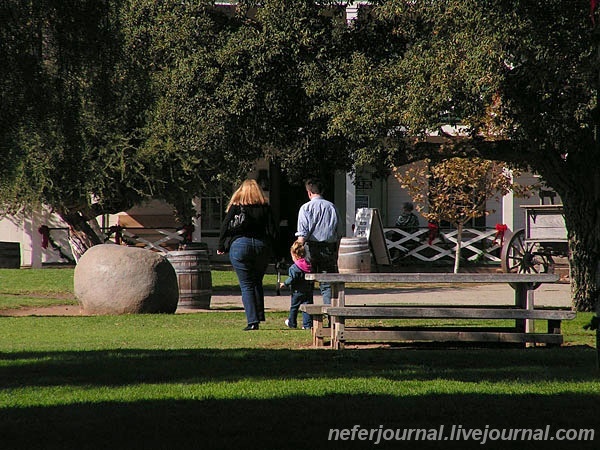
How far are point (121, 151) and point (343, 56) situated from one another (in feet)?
21.8

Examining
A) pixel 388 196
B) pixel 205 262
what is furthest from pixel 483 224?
pixel 205 262

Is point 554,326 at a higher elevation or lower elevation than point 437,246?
lower

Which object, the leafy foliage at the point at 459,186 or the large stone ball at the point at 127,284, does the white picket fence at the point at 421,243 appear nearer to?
the leafy foliage at the point at 459,186

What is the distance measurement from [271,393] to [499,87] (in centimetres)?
719

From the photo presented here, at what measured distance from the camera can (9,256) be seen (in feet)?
83.4

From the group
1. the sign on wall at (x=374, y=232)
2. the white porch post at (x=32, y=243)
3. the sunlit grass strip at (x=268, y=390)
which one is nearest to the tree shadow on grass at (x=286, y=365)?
the sunlit grass strip at (x=268, y=390)

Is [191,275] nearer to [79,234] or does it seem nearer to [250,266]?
[250,266]

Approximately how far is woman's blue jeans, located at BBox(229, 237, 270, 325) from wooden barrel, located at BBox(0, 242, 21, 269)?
1487cm

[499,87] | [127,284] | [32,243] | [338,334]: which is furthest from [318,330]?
[32,243]

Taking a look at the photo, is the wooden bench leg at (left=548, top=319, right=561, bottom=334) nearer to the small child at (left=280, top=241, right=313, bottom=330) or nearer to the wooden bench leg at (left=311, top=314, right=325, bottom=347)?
the wooden bench leg at (left=311, top=314, right=325, bottom=347)

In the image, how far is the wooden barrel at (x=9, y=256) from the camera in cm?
2531

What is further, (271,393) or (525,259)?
(525,259)

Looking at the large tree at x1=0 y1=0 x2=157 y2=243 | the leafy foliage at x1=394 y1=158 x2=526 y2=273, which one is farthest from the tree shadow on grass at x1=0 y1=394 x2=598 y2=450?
the leafy foliage at x1=394 y1=158 x2=526 y2=273

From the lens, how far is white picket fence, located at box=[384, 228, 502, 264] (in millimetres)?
27016
